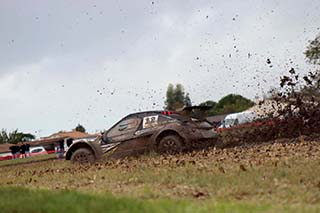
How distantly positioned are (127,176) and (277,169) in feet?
9.31

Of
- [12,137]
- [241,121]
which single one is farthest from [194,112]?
[12,137]

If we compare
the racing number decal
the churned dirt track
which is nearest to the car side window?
the racing number decal

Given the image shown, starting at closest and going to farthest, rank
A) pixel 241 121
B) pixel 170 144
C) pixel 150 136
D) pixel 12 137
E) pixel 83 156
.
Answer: pixel 170 144 → pixel 150 136 → pixel 83 156 → pixel 241 121 → pixel 12 137

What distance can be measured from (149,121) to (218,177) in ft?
21.0

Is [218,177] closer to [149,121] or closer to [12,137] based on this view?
[149,121]

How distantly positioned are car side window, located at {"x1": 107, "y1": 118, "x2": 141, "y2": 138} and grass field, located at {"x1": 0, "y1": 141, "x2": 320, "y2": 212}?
2182 millimetres

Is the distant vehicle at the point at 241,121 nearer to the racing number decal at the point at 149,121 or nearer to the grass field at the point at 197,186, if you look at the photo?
the racing number decal at the point at 149,121

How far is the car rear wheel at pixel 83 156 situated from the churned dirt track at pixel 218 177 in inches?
41.1

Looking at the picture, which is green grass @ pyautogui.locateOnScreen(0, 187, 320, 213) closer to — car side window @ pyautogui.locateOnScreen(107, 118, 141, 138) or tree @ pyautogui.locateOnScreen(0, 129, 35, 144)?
car side window @ pyautogui.locateOnScreen(107, 118, 141, 138)

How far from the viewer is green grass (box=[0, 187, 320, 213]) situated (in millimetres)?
5934

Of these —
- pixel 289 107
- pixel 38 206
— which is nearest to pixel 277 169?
pixel 38 206

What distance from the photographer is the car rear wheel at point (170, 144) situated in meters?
14.5

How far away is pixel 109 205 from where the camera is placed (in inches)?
251

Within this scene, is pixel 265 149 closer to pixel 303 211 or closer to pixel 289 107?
pixel 289 107
